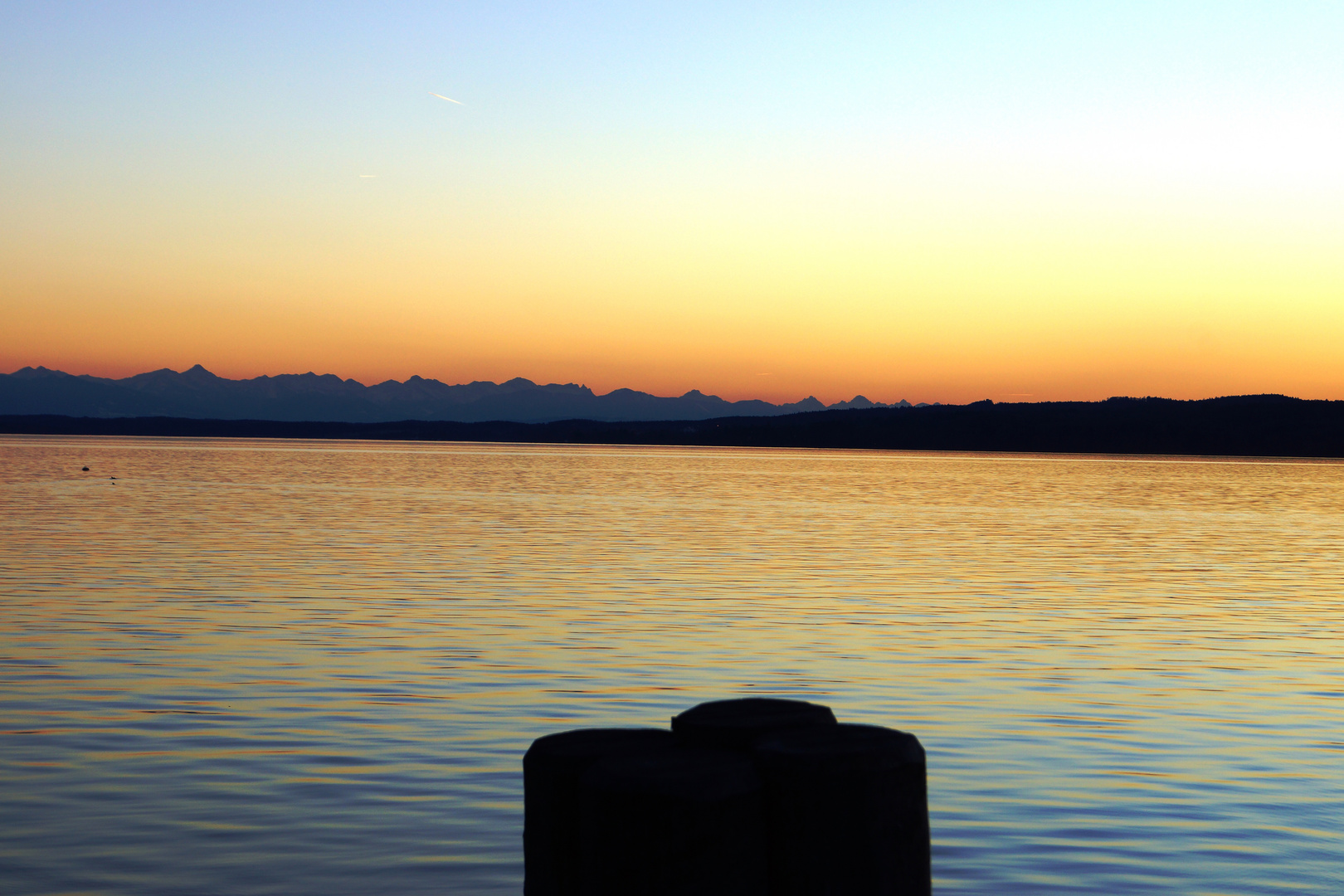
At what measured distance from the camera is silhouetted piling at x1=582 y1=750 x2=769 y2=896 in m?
3.78

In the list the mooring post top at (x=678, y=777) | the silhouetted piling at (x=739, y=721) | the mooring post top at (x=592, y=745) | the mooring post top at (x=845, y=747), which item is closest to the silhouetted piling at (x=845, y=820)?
the mooring post top at (x=845, y=747)

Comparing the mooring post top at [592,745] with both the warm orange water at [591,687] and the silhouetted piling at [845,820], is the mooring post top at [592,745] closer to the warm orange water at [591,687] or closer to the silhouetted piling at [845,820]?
the silhouetted piling at [845,820]

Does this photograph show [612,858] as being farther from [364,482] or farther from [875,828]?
[364,482]

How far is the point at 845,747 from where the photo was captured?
400cm

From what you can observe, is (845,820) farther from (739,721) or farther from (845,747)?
(739,721)

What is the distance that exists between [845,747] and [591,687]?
1216cm

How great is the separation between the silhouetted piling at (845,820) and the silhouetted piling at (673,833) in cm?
8

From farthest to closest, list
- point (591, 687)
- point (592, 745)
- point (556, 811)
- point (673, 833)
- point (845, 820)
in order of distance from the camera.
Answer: point (591, 687), point (592, 745), point (556, 811), point (845, 820), point (673, 833)

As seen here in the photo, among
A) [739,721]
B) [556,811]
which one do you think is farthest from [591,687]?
[556,811]

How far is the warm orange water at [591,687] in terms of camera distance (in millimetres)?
9359

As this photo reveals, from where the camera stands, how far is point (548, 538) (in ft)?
134

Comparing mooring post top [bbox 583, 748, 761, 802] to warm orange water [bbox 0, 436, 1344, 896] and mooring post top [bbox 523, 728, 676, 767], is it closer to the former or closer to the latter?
mooring post top [bbox 523, 728, 676, 767]

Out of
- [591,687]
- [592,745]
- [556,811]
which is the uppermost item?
[592,745]

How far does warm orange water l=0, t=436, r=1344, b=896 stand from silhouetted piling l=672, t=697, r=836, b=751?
461 centimetres
